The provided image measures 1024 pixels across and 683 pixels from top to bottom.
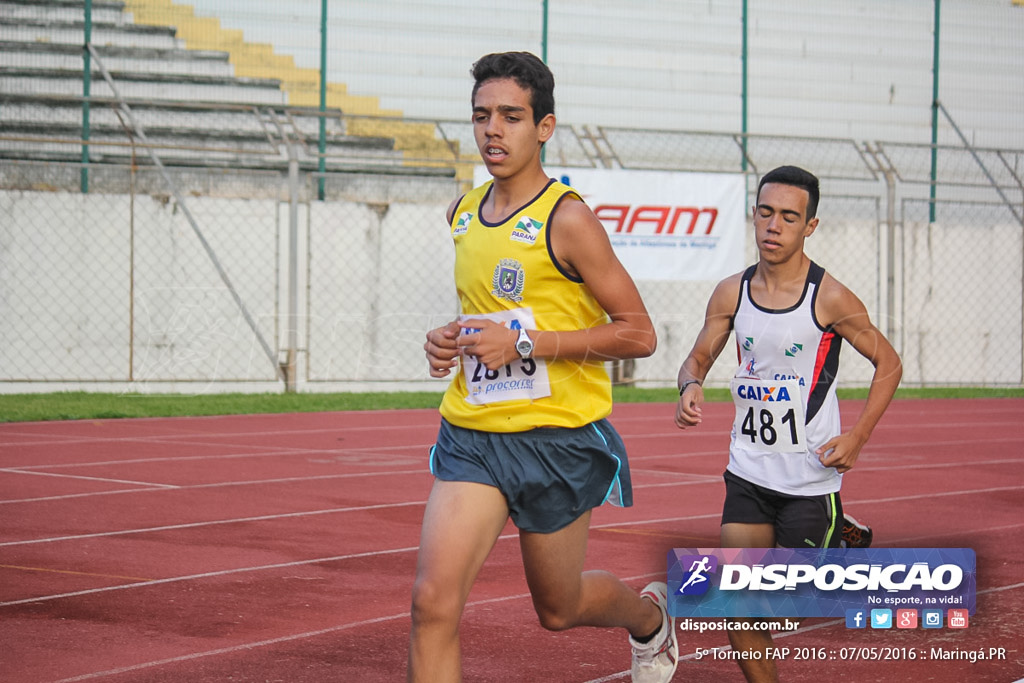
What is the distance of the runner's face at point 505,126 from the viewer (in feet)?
13.4

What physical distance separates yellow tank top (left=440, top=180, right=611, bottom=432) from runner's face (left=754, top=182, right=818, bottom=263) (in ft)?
2.60

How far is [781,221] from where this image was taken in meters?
4.68

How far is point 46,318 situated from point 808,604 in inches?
505

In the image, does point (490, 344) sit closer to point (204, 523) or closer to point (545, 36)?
point (204, 523)

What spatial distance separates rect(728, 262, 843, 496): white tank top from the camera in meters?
4.50

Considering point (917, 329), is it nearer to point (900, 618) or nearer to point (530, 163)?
point (900, 618)

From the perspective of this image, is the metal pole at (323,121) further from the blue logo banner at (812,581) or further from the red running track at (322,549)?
the blue logo banner at (812,581)

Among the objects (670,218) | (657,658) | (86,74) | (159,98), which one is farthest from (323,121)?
(657,658)

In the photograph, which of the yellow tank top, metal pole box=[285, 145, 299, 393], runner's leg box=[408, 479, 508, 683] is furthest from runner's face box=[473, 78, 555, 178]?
metal pole box=[285, 145, 299, 393]

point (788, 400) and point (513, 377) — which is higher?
point (513, 377)

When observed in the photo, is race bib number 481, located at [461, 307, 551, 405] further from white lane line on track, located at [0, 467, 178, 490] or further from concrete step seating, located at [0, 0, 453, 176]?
concrete step seating, located at [0, 0, 453, 176]

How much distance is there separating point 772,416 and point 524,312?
985mm

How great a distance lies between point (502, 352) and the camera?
388 centimetres

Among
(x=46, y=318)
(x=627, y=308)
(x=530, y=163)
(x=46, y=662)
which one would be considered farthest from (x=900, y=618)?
(x=46, y=318)
